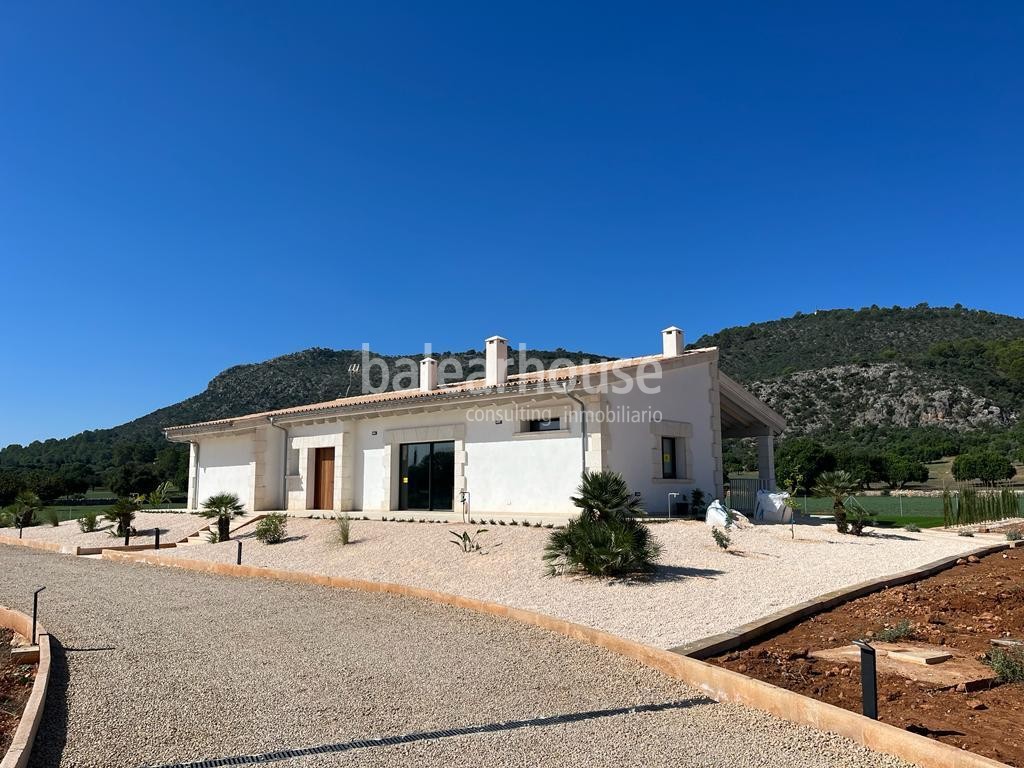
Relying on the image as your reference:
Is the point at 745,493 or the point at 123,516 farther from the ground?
the point at 745,493

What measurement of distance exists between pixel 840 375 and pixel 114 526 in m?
48.4

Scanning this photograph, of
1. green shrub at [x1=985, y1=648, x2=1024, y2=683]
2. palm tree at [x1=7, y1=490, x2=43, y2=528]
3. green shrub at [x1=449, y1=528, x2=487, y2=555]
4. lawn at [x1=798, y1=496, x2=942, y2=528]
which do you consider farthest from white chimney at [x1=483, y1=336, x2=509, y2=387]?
palm tree at [x1=7, y1=490, x2=43, y2=528]

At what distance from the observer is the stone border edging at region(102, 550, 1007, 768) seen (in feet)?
12.6

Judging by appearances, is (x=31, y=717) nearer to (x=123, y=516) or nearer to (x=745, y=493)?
(x=123, y=516)

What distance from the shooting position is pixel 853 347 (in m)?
58.6

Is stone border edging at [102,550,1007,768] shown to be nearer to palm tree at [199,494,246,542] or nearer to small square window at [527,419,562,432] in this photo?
small square window at [527,419,562,432]

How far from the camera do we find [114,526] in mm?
21000

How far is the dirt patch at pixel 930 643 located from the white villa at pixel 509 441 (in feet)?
21.7

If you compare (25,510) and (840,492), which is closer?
(840,492)

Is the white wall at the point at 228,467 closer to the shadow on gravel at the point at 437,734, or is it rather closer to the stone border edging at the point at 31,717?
the stone border edging at the point at 31,717

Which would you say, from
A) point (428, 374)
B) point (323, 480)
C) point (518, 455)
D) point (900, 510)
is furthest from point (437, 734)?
point (900, 510)

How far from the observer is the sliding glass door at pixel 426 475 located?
1772cm

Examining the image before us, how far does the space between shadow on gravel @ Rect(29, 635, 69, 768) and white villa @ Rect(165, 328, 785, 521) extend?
10.0 metres

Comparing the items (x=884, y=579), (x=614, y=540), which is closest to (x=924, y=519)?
(x=884, y=579)
